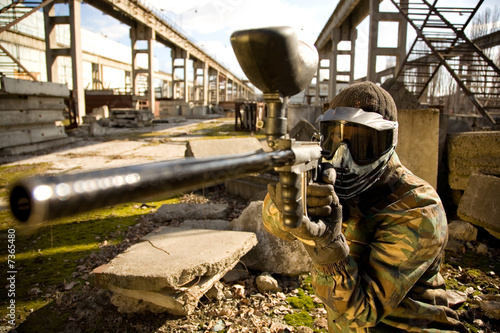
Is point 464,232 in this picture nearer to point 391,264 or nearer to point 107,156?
point 391,264

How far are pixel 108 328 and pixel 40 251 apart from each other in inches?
76.3

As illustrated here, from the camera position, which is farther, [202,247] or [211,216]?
[211,216]

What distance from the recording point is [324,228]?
1370 mm

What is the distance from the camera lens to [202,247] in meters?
3.35

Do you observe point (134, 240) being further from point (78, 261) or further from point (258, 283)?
point (258, 283)

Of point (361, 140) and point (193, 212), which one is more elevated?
point (361, 140)

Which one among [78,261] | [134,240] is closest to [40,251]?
[78,261]

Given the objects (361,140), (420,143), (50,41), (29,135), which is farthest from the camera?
(50,41)

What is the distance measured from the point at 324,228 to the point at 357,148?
58 cm

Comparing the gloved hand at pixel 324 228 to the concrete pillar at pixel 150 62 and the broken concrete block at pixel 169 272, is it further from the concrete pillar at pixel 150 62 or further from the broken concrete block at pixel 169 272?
the concrete pillar at pixel 150 62

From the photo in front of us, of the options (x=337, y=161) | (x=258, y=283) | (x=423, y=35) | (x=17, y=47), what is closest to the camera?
(x=337, y=161)

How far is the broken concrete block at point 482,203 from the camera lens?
4250 mm

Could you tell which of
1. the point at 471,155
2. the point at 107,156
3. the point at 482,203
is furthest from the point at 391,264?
the point at 107,156

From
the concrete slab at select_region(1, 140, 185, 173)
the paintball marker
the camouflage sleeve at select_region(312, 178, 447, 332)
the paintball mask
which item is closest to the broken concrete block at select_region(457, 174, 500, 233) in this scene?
the camouflage sleeve at select_region(312, 178, 447, 332)
